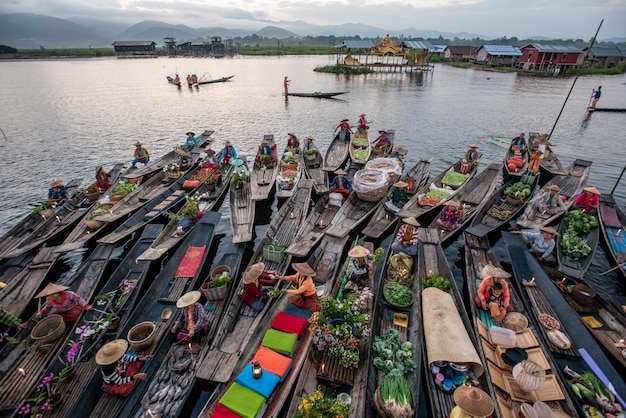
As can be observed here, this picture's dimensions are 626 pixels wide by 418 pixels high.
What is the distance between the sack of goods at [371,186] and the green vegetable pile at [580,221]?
8.00 m

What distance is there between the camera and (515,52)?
78.5 m

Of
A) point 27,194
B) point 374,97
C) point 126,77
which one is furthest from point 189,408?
point 126,77

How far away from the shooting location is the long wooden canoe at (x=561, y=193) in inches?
539

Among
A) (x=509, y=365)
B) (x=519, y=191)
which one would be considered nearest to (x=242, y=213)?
(x=509, y=365)

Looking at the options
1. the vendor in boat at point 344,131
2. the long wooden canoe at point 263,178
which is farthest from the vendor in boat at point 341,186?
the vendor in boat at point 344,131

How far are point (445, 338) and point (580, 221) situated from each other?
33.8 ft

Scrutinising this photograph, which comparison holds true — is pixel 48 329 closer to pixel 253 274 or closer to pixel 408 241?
pixel 253 274

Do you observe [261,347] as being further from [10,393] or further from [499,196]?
[499,196]

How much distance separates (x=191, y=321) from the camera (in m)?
8.27

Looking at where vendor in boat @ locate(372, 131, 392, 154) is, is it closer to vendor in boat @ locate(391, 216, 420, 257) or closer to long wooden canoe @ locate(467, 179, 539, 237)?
long wooden canoe @ locate(467, 179, 539, 237)

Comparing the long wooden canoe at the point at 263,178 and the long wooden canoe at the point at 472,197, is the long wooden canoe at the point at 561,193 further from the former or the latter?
the long wooden canoe at the point at 263,178

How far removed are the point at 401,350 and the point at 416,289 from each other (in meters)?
2.58

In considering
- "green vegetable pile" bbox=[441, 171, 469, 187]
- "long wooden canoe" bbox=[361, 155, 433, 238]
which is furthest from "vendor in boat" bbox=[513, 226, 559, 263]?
"green vegetable pile" bbox=[441, 171, 469, 187]

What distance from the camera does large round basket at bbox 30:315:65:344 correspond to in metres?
8.48
